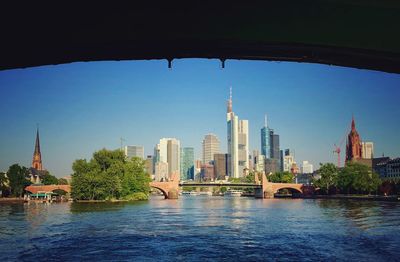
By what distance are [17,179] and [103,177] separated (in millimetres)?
42408

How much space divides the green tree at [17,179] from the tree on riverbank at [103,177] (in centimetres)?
3657

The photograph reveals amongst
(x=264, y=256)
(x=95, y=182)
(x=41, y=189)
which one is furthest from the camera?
(x=41, y=189)

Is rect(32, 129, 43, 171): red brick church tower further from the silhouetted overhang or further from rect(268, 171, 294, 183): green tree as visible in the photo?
the silhouetted overhang

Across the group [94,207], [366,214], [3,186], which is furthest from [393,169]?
[3,186]

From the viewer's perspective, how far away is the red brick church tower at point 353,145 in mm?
174012

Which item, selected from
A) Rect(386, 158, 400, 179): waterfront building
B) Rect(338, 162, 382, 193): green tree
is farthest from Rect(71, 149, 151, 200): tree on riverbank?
Rect(386, 158, 400, 179): waterfront building

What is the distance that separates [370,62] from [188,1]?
4.75 metres

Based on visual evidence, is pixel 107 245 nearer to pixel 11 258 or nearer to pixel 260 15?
pixel 11 258

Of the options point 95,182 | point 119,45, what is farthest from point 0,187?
point 119,45

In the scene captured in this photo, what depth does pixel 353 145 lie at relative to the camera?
17612 cm

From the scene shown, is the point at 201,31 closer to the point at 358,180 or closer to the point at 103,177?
the point at 103,177

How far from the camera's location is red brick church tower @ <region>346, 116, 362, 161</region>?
17401 centimetres

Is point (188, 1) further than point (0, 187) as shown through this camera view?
No

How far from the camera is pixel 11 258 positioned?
19.1 meters
